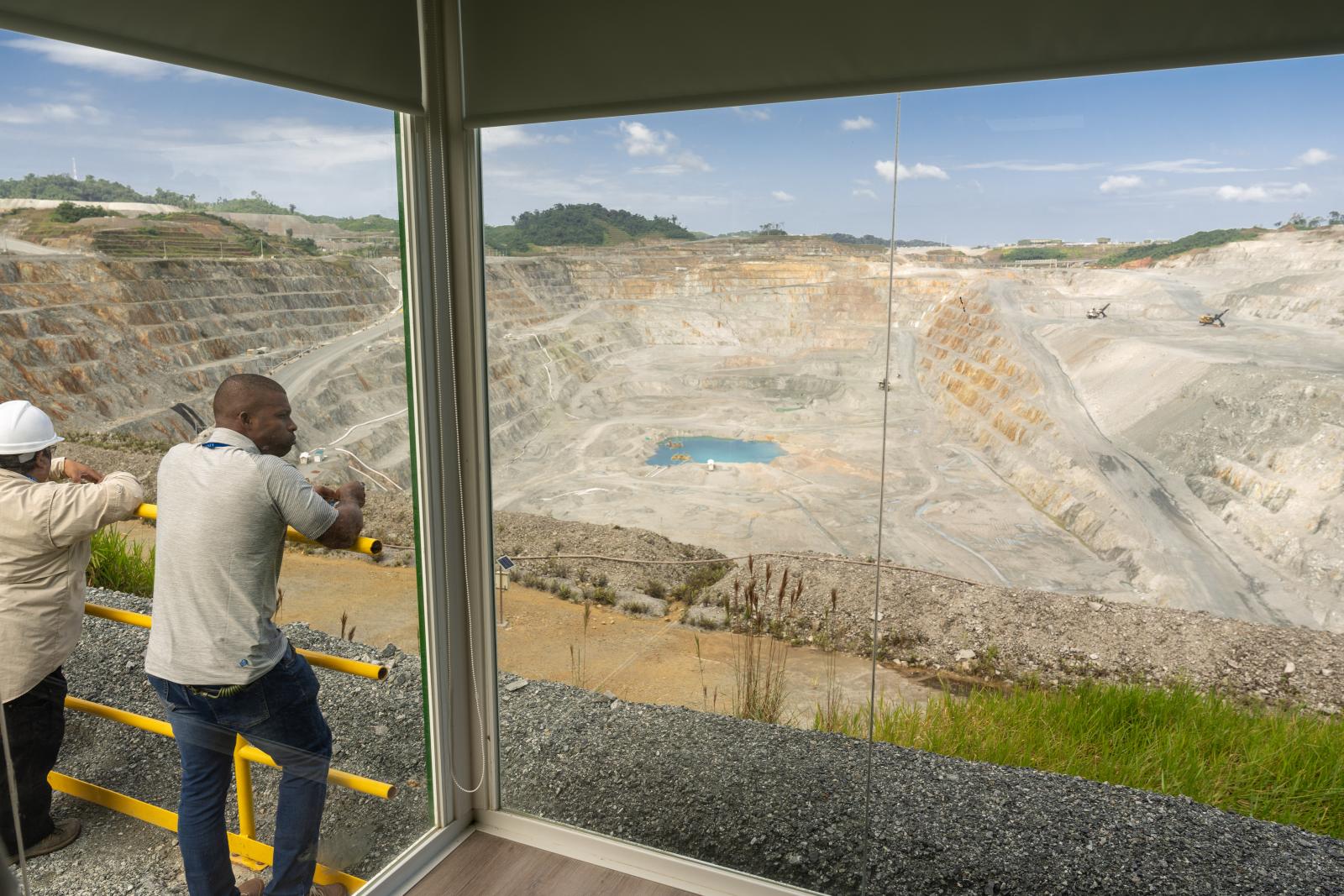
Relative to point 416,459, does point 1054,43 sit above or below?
above

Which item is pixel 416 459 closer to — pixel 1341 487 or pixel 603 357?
pixel 603 357

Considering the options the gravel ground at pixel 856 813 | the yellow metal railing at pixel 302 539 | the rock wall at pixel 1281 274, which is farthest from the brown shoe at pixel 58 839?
the rock wall at pixel 1281 274

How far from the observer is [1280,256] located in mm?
1960

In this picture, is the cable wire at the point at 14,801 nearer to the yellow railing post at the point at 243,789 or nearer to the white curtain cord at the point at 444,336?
the yellow railing post at the point at 243,789

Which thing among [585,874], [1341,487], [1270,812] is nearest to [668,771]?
[585,874]

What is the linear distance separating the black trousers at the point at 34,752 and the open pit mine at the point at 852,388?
1.58 ft

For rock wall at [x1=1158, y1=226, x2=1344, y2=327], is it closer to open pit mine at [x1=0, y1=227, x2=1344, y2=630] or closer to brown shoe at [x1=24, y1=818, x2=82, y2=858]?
open pit mine at [x1=0, y1=227, x2=1344, y2=630]

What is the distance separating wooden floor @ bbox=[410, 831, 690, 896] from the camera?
281cm

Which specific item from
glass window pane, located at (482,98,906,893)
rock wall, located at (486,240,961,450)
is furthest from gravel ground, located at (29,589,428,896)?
rock wall, located at (486,240,961,450)

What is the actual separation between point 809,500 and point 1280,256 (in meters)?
1.16

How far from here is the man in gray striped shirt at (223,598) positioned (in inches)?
76.0

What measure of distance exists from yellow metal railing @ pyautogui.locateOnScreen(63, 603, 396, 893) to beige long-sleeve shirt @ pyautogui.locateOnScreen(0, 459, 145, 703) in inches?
2.9

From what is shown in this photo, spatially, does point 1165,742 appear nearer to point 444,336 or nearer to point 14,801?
point 444,336

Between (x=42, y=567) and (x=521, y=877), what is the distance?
1760 millimetres
